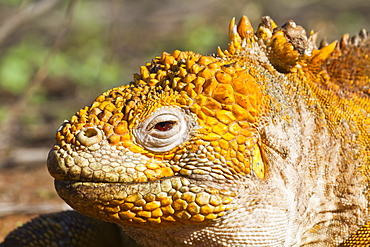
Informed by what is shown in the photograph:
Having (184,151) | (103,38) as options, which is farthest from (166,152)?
(103,38)

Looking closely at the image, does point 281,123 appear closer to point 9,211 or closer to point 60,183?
point 60,183

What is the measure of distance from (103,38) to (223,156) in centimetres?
1425

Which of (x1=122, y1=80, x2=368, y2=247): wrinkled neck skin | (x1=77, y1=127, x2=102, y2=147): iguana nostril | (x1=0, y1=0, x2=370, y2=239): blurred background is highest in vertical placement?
(x1=0, y1=0, x2=370, y2=239): blurred background

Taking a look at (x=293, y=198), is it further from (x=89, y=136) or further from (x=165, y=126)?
(x=89, y=136)

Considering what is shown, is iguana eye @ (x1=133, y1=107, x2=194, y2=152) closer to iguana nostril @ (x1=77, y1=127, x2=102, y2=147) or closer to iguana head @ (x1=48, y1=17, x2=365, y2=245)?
iguana head @ (x1=48, y1=17, x2=365, y2=245)

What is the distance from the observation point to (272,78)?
413 cm

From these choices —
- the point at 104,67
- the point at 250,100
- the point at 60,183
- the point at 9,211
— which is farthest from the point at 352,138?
the point at 104,67

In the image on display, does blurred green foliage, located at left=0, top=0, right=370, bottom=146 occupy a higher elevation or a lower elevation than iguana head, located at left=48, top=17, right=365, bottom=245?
higher

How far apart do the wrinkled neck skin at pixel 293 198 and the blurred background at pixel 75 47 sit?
360 centimetres

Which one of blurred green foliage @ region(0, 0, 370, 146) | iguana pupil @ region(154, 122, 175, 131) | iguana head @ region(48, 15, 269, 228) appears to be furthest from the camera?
blurred green foliage @ region(0, 0, 370, 146)

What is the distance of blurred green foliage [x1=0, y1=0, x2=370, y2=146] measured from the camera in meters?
13.0

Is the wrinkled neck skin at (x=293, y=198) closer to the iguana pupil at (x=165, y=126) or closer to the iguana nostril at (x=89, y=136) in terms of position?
the iguana pupil at (x=165, y=126)

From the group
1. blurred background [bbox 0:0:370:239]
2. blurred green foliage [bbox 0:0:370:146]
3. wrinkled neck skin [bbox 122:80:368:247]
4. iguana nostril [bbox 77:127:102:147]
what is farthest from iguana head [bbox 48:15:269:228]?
blurred green foliage [bbox 0:0:370:146]

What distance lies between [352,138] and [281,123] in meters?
0.68
